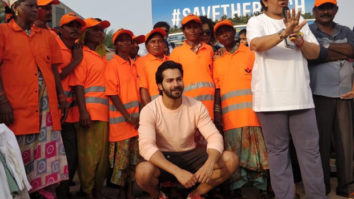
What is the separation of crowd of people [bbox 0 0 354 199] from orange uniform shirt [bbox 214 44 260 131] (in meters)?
0.01

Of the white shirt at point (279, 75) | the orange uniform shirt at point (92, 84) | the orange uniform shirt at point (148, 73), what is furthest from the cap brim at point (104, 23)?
the white shirt at point (279, 75)

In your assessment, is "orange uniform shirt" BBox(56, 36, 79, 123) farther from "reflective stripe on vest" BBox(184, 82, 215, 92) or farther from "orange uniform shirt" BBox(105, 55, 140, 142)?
"reflective stripe on vest" BBox(184, 82, 215, 92)

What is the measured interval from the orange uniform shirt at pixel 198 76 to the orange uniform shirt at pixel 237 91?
0.16 metres

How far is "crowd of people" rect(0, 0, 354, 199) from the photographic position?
331 centimetres

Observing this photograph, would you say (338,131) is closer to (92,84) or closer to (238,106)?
(238,106)

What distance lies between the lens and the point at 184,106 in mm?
3762

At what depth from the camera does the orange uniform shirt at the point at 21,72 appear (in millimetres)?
3256

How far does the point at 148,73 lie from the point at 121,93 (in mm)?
413

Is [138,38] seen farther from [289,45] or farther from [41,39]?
[289,45]

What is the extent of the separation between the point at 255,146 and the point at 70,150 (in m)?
2.09

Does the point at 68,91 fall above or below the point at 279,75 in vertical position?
below

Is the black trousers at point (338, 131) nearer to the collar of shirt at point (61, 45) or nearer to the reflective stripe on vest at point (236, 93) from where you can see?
the reflective stripe on vest at point (236, 93)

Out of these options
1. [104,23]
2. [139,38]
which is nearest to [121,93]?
[104,23]

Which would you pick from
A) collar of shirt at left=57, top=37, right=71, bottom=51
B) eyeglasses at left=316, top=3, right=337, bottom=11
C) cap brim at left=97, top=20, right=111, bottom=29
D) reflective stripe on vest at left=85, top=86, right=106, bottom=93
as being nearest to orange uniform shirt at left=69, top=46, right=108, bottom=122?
reflective stripe on vest at left=85, top=86, right=106, bottom=93
